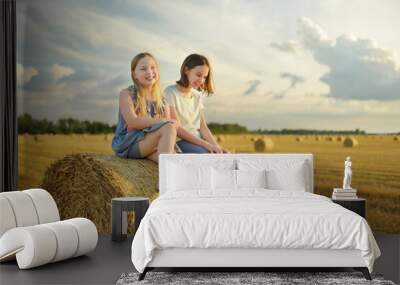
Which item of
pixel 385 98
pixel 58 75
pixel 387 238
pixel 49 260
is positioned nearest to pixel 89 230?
pixel 49 260

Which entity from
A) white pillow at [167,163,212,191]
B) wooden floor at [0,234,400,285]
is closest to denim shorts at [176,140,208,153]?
white pillow at [167,163,212,191]

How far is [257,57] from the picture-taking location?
284 inches

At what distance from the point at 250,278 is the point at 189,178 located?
6.45 ft

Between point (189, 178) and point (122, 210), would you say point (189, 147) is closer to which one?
point (189, 178)

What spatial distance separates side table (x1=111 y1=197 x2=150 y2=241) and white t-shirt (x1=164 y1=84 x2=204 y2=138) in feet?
3.66

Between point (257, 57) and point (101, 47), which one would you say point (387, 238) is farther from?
point (101, 47)

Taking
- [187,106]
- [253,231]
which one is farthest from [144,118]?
[253,231]

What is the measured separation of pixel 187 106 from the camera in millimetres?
7203

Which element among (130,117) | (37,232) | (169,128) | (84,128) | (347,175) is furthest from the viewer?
(84,128)

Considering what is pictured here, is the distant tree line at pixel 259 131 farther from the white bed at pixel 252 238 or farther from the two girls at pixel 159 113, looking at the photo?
the white bed at pixel 252 238

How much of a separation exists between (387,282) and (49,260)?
2.61 meters

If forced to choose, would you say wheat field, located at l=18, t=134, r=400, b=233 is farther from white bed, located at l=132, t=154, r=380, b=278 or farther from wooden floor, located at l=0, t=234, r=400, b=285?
white bed, located at l=132, t=154, r=380, b=278

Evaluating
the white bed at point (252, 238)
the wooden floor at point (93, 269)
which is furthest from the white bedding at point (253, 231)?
the wooden floor at point (93, 269)

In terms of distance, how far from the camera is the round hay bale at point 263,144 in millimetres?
7238
